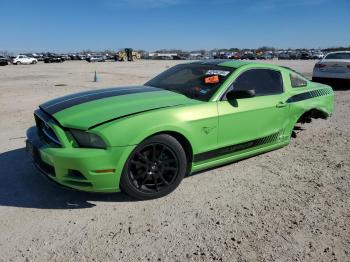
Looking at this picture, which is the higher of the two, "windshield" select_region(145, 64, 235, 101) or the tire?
"windshield" select_region(145, 64, 235, 101)

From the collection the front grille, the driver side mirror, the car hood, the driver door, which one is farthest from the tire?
the driver side mirror

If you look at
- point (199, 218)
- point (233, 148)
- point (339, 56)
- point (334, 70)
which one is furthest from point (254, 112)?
point (339, 56)

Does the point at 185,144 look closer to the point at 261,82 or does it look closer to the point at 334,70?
the point at 261,82

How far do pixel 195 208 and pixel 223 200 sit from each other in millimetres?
379

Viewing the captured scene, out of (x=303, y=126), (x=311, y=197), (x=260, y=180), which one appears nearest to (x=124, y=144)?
(x=260, y=180)

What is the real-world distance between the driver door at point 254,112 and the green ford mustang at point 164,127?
1 centimetres

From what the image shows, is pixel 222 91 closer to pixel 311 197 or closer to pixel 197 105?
pixel 197 105

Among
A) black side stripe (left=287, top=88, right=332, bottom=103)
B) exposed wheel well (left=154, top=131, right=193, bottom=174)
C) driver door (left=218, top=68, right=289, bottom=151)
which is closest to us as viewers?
exposed wheel well (left=154, top=131, right=193, bottom=174)

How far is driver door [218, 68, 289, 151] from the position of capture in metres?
4.30

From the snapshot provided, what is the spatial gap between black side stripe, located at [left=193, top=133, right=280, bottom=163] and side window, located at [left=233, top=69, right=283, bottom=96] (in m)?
0.64

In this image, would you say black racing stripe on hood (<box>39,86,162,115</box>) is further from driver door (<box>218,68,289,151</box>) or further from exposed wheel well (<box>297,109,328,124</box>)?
exposed wheel well (<box>297,109,328,124</box>)

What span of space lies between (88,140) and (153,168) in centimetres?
76

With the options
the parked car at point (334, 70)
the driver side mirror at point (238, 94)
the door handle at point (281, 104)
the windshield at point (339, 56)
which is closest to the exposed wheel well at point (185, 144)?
the driver side mirror at point (238, 94)

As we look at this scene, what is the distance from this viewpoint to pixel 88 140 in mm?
3449
